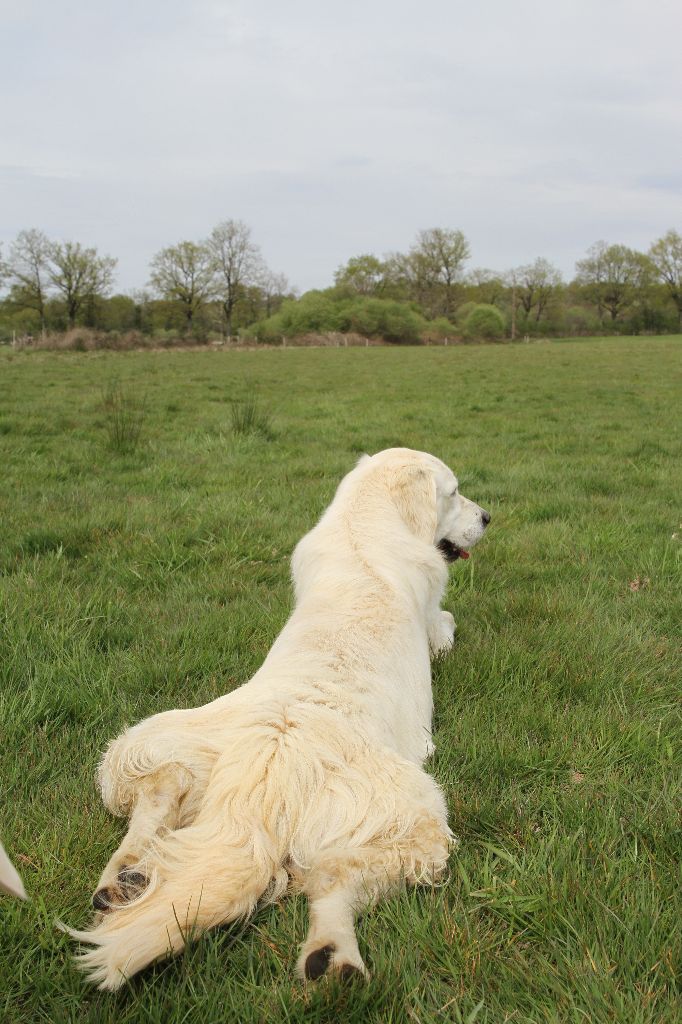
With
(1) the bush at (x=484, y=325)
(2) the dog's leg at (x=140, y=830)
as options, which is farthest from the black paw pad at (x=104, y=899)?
(1) the bush at (x=484, y=325)

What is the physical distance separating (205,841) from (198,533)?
3.91 m

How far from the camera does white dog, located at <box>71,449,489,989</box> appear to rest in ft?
6.10

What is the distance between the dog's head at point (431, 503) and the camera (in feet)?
12.5

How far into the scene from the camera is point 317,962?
1779 mm

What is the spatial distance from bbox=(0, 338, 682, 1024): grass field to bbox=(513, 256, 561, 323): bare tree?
8936cm

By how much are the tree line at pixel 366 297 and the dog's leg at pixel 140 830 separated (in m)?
50.5

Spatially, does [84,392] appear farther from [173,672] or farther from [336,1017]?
[336,1017]

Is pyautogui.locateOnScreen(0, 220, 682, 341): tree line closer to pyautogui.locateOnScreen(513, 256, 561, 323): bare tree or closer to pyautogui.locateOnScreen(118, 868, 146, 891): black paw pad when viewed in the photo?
pyautogui.locateOnScreen(513, 256, 561, 323): bare tree

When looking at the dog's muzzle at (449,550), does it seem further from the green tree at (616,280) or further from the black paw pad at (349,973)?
the green tree at (616,280)

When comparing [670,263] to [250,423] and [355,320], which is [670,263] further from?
[250,423]

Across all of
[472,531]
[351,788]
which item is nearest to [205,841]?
[351,788]

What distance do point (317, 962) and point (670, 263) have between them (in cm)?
10212

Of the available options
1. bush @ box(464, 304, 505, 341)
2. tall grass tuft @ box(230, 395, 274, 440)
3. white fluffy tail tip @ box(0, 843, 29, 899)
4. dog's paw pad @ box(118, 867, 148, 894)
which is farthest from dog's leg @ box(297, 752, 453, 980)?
bush @ box(464, 304, 505, 341)

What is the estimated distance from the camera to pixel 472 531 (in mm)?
4316
